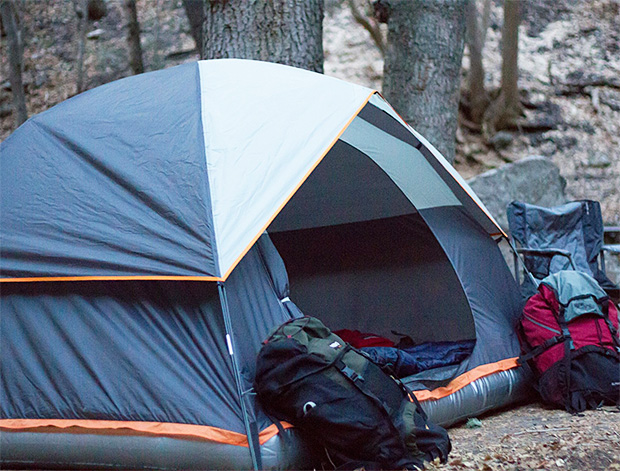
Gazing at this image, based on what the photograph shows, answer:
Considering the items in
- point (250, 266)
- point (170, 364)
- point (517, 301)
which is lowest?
point (517, 301)

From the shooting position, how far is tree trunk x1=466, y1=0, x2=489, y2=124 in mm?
Answer: 8320

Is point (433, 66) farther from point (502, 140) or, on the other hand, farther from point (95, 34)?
point (95, 34)

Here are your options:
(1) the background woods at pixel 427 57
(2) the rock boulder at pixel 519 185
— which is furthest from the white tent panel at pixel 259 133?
(2) the rock boulder at pixel 519 185

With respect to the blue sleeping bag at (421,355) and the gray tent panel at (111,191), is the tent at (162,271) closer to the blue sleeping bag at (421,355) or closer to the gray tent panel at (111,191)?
the gray tent panel at (111,191)

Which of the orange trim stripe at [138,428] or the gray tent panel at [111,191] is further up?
the gray tent panel at [111,191]

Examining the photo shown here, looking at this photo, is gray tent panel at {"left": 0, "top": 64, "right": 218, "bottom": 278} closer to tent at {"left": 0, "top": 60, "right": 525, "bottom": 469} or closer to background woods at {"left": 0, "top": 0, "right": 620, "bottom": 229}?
tent at {"left": 0, "top": 60, "right": 525, "bottom": 469}

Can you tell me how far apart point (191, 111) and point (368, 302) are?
197 cm

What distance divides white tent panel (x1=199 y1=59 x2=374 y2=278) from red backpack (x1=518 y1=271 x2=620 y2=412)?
1.41 m

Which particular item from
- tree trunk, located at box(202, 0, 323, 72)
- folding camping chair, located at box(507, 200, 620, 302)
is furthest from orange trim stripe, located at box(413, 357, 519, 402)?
tree trunk, located at box(202, 0, 323, 72)

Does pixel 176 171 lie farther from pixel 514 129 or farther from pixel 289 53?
pixel 514 129

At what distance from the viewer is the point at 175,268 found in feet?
7.64

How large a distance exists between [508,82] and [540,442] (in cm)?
658

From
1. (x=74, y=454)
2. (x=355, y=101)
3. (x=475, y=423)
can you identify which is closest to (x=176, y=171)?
(x=355, y=101)

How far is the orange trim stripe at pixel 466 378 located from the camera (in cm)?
282
